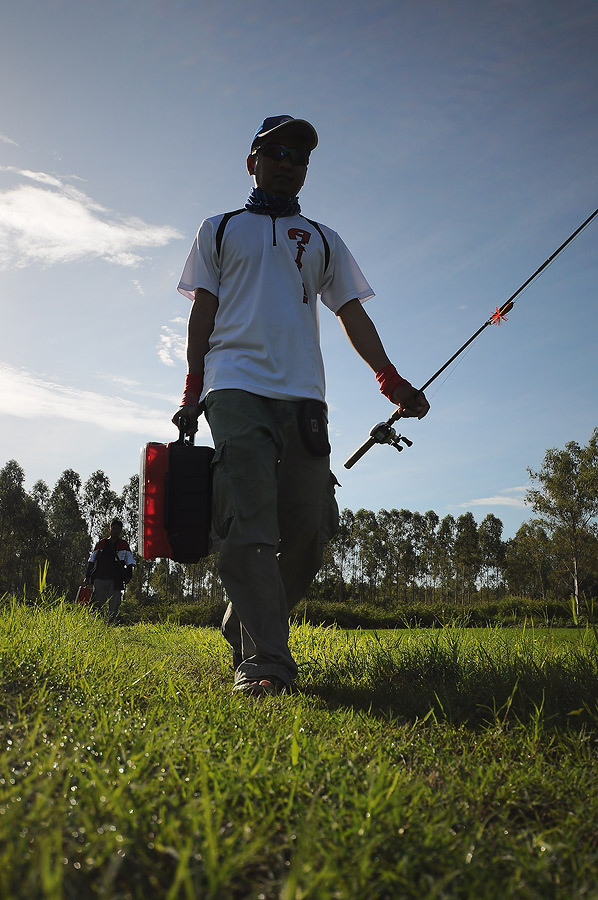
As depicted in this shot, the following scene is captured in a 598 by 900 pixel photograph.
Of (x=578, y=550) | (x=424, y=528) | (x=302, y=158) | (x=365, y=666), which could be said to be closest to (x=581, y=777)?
(x=365, y=666)

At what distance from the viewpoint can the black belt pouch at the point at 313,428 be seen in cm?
334

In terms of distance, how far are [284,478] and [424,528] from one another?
259ft

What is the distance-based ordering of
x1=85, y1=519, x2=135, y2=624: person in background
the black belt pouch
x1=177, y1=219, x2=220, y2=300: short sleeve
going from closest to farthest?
1. the black belt pouch
2. x1=177, y1=219, x2=220, y2=300: short sleeve
3. x1=85, y1=519, x2=135, y2=624: person in background

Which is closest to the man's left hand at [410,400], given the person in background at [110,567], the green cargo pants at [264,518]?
the green cargo pants at [264,518]

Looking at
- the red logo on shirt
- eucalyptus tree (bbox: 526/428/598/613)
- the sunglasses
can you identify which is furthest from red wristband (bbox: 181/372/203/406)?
eucalyptus tree (bbox: 526/428/598/613)

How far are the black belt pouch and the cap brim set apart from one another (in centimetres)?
156

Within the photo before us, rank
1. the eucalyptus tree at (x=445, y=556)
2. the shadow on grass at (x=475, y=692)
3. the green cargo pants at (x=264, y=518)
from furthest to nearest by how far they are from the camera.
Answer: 1. the eucalyptus tree at (x=445, y=556)
2. the green cargo pants at (x=264, y=518)
3. the shadow on grass at (x=475, y=692)

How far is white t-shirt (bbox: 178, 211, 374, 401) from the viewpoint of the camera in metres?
3.37

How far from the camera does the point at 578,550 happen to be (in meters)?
47.0

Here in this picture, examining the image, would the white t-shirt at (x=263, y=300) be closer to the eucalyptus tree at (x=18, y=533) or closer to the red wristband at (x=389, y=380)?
the red wristband at (x=389, y=380)

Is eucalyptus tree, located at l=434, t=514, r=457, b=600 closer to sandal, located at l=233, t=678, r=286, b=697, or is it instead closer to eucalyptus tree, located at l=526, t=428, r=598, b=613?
eucalyptus tree, located at l=526, t=428, r=598, b=613

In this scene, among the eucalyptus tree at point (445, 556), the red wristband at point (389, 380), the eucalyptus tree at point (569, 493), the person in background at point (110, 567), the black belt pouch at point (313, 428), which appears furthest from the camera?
A: the eucalyptus tree at point (445, 556)

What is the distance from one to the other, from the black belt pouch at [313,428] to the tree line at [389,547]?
22.8m

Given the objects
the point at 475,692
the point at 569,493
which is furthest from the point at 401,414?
the point at 569,493
